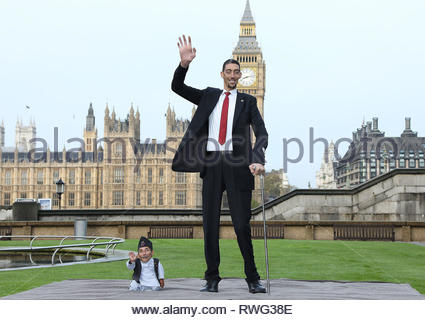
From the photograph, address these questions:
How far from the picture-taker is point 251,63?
10156cm

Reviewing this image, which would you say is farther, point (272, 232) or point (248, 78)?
point (248, 78)

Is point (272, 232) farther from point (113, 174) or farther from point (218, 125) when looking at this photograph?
point (113, 174)

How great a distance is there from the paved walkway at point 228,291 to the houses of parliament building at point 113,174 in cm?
7078

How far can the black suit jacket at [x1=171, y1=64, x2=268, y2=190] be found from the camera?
171 inches

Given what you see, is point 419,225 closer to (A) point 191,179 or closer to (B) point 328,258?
(B) point 328,258

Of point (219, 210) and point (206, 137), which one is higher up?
point (206, 137)

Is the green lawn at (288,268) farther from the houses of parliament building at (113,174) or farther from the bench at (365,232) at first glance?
the houses of parliament building at (113,174)

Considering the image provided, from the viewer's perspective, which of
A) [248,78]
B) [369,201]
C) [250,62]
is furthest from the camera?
[250,62]

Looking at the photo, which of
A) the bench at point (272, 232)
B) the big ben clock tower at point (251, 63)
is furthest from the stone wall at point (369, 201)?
the big ben clock tower at point (251, 63)

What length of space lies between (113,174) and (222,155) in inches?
2985

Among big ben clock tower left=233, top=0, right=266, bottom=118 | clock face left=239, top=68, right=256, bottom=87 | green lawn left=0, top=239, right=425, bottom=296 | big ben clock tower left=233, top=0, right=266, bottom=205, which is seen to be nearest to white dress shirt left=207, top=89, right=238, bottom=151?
green lawn left=0, top=239, right=425, bottom=296

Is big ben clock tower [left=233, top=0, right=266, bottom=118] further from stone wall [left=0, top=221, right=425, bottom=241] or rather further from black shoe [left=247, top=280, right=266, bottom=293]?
black shoe [left=247, top=280, right=266, bottom=293]

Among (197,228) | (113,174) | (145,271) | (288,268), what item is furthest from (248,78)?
(145,271)

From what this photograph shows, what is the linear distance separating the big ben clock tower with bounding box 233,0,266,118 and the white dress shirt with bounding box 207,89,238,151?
92387mm
